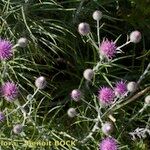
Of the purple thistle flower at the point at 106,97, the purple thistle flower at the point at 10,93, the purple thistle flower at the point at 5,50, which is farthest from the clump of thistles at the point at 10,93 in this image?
the purple thistle flower at the point at 106,97

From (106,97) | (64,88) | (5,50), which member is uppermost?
(5,50)

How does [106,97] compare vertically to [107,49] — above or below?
below

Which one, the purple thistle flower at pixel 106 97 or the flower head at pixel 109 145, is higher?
the purple thistle flower at pixel 106 97

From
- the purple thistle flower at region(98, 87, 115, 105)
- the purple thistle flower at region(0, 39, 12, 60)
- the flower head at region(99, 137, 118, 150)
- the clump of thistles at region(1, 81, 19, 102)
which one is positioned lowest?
the flower head at region(99, 137, 118, 150)

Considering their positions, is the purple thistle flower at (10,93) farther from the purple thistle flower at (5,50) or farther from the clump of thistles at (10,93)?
the purple thistle flower at (5,50)

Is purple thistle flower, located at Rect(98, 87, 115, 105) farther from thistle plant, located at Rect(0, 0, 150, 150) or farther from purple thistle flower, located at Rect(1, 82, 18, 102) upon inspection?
purple thistle flower, located at Rect(1, 82, 18, 102)

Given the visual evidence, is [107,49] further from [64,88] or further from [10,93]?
[64,88]

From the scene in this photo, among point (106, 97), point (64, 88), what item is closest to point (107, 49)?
point (106, 97)

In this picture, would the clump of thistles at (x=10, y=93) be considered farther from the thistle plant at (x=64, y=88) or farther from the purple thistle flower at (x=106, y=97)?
the purple thistle flower at (x=106, y=97)

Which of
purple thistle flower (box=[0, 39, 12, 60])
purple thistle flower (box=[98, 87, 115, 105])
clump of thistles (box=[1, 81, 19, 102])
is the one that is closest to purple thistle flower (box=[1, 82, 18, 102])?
clump of thistles (box=[1, 81, 19, 102])

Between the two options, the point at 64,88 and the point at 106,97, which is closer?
the point at 106,97

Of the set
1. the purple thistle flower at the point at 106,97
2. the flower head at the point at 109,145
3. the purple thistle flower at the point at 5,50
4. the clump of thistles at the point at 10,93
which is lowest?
the flower head at the point at 109,145

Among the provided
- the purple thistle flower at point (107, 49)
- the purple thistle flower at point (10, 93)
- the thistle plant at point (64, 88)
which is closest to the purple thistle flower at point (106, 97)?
the thistle plant at point (64, 88)

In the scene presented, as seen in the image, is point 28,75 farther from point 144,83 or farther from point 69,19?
point 144,83
